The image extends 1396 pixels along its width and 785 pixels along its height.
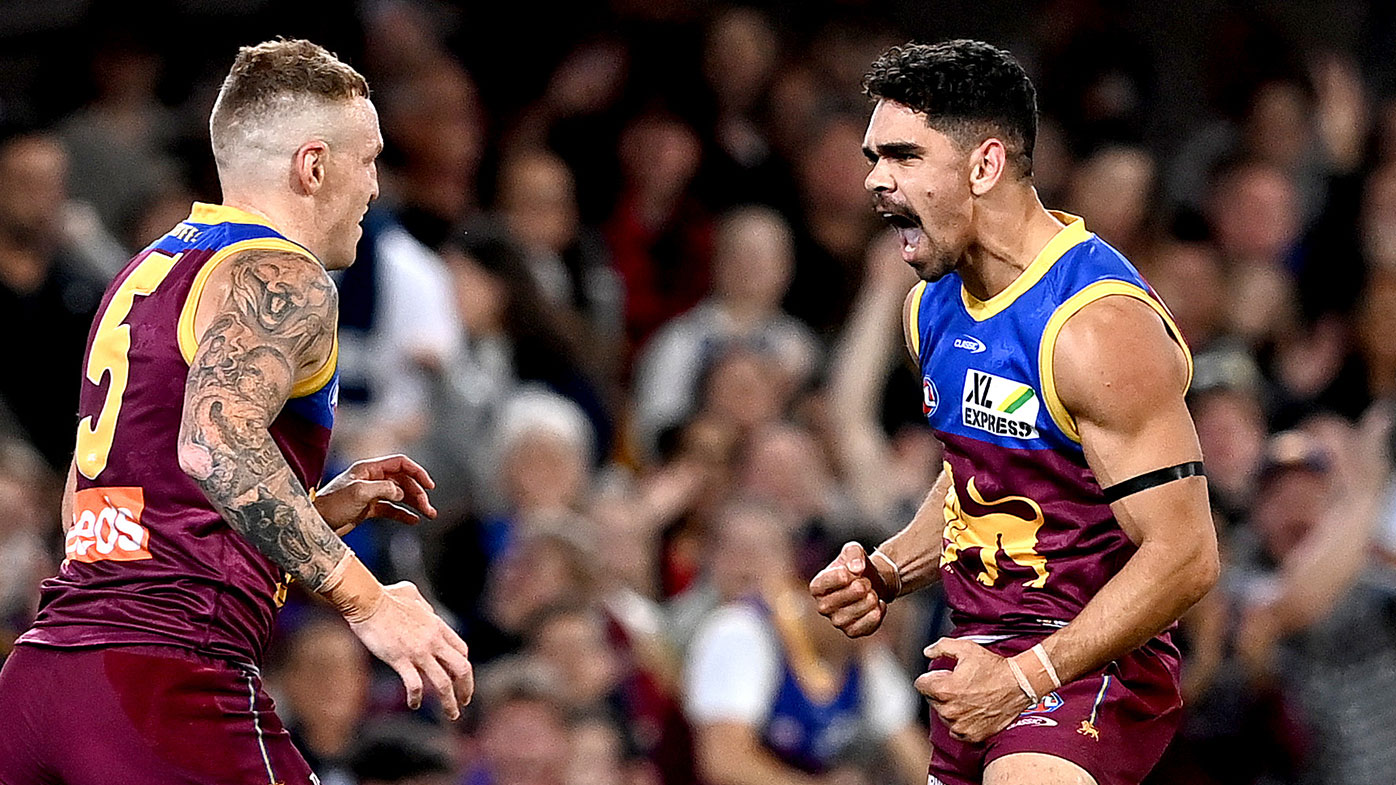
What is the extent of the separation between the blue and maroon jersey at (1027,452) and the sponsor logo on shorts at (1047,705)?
0.58 ft

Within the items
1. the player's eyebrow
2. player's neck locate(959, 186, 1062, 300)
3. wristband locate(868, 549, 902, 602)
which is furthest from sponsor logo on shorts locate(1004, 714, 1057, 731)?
the player's eyebrow

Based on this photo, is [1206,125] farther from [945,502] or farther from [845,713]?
[945,502]

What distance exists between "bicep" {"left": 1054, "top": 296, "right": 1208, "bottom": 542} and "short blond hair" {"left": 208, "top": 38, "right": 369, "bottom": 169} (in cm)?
170

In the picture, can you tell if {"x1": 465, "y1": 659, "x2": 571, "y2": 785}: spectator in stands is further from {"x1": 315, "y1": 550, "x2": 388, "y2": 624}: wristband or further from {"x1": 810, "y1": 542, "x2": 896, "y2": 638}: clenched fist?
{"x1": 315, "y1": 550, "x2": 388, "y2": 624}: wristband

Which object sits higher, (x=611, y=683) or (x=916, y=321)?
(x=916, y=321)

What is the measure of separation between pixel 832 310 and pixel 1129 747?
6.05 metres

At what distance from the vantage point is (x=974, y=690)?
14.3ft

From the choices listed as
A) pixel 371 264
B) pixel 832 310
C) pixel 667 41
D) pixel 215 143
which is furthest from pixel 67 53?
pixel 215 143

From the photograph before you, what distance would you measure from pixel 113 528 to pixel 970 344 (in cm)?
192

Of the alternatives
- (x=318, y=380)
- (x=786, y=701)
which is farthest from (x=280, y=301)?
(x=786, y=701)

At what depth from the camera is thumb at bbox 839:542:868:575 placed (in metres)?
4.88

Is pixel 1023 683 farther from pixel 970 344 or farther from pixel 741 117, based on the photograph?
pixel 741 117

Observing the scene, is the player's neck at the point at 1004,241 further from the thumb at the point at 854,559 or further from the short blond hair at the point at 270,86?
the short blond hair at the point at 270,86

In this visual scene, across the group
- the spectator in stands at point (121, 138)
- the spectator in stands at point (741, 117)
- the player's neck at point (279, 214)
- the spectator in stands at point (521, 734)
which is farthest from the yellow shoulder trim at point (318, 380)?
the spectator in stands at point (741, 117)
